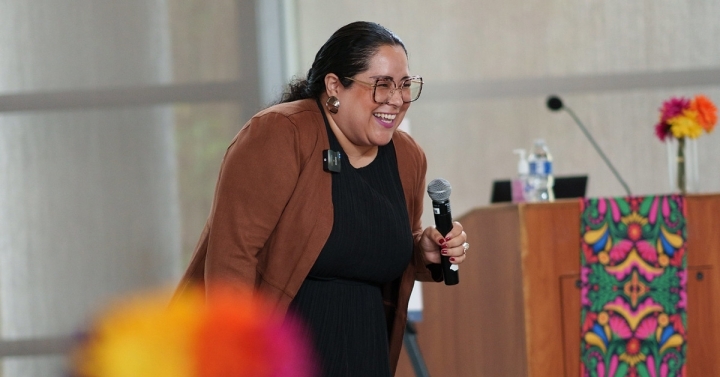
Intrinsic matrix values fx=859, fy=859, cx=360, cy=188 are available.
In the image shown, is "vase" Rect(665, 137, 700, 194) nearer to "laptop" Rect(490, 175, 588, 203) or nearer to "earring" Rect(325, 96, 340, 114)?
"laptop" Rect(490, 175, 588, 203)

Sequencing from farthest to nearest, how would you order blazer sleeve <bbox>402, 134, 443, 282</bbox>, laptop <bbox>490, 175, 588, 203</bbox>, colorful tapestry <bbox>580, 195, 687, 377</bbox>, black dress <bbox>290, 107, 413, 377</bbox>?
laptop <bbox>490, 175, 588, 203</bbox>
colorful tapestry <bbox>580, 195, 687, 377</bbox>
blazer sleeve <bbox>402, 134, 443, 282</bbox>
black dress <bbox>290, 107, 413, 377</bbox>

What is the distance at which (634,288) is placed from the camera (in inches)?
108

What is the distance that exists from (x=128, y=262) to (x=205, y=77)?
1247 mm

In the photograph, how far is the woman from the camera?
180 cm

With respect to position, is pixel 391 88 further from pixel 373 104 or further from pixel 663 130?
pixel 663 130

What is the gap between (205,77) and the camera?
17.4ft

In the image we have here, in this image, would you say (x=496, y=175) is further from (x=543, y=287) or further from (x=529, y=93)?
(x=543, y=287)

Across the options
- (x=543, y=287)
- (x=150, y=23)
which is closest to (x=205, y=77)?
(x=150, y=23)

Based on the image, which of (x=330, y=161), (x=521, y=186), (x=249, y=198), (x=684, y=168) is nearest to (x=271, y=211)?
(x=249, y=198)

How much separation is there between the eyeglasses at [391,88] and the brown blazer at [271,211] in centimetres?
15

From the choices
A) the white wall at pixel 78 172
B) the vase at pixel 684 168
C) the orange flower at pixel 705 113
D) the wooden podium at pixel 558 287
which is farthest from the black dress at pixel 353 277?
the white wall at pixel 78 172

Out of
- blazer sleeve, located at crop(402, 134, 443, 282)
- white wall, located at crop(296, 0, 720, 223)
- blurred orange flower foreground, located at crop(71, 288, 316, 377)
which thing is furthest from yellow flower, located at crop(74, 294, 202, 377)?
white wall, located at crop(296, 0, 720, 223)

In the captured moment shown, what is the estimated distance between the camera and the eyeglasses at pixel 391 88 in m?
1.92

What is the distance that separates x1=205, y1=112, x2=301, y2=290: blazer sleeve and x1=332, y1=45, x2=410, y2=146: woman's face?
0.16 metres
